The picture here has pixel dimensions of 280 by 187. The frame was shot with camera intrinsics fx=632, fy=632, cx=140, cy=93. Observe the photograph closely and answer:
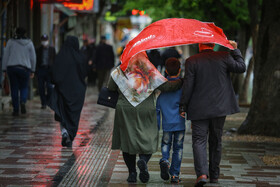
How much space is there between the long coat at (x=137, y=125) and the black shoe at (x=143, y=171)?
0.37 feet

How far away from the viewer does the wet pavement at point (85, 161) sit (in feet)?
22.8

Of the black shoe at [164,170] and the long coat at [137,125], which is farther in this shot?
the black shoe at [164,170]

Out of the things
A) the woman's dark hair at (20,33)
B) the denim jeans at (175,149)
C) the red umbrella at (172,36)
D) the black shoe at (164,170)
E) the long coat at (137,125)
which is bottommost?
the black shoe at (164,170)

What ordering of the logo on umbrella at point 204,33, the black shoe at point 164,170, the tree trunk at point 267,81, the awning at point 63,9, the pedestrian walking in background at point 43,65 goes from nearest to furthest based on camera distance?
the logo on umbrella at point 204,33 → the black shoe at point 164,170 → the tree trunk at point 267,81 → the pedestrian walking in background at point 43,65 → the awning at point 63,9

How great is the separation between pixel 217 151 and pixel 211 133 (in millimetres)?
209

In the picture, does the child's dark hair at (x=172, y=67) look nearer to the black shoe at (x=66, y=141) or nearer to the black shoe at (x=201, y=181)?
the black shoe at (x=201, y=181)

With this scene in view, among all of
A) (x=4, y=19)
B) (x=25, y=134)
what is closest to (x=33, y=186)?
(x=25, y=134)

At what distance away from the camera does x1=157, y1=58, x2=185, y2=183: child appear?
6.82 meters

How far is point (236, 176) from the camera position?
24.0 feet

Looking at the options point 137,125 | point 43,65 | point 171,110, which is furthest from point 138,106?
point 43,65

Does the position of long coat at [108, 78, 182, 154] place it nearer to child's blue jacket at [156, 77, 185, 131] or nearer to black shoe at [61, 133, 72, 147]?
child's blue jacket at [156, 77, 185, 131]

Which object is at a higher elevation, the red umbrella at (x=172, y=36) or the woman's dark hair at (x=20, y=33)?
the red umbrella at (x=172, y=36)

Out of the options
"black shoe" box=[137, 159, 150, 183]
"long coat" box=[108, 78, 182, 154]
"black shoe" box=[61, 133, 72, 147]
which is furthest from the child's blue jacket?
"black shoe" box=[61, 133, 72, 147]

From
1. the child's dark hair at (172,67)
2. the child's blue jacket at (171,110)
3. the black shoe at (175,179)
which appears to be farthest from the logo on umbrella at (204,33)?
the black shoe at (175,179)
